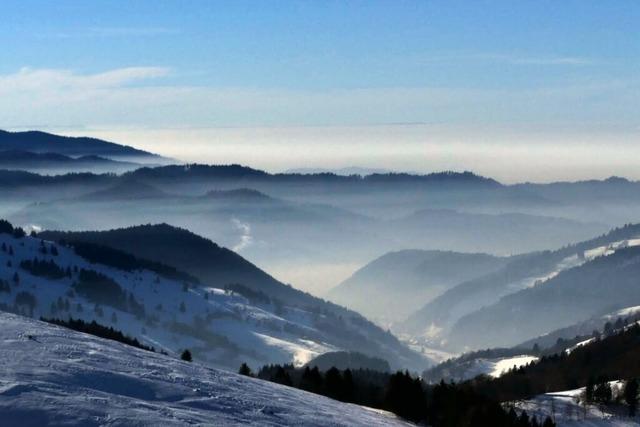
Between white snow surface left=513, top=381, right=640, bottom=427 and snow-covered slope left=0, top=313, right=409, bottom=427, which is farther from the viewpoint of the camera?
white snow surface left=513, top=381, right=640, bottom=427

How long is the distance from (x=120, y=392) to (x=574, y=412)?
71.2 meters

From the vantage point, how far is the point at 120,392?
6144cm

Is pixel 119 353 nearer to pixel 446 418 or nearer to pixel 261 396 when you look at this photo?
pixel 261 396

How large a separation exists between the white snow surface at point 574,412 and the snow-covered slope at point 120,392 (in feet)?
107

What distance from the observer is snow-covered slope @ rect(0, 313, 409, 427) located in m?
53.1

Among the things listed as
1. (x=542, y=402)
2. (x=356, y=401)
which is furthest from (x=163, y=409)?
(x=542, y=402)

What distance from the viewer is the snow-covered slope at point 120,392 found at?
174 feet

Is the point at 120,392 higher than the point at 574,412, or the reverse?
the point at 120,392

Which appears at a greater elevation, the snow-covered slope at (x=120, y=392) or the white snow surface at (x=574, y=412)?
the snow-covered slope at (x=120, y=392)

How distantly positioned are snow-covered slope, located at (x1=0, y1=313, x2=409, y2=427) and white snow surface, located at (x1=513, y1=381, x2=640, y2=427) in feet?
107

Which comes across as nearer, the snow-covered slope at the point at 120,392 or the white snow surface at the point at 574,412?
the snow-covered slope at the point at 120,392

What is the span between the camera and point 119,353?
78.4m

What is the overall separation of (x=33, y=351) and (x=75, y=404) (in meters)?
14.8

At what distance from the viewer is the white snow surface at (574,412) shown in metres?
108
